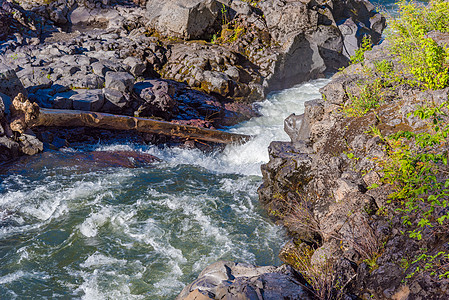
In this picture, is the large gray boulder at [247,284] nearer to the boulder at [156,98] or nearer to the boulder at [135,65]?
the boulder at [156,98]

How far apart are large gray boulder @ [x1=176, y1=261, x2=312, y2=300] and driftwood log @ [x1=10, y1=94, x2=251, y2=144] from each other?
5437mm

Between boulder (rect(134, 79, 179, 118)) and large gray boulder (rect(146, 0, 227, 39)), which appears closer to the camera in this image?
boulder (rect(134, 79, 179, 118))

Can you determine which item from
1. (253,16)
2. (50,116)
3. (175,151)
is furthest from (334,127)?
(253,16)

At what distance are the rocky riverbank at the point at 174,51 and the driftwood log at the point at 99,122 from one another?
578mm

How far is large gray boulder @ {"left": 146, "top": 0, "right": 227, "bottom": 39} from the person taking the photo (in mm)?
13328

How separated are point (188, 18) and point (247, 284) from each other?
11306 mm

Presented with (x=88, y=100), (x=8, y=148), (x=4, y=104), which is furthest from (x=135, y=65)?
(x=8, y=148)

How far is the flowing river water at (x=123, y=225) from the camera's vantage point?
530cm

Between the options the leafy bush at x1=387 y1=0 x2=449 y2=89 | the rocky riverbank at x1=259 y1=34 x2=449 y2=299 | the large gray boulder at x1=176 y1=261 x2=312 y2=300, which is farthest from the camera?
the leafy bush at x1=387 y1=0 x2=449 y2=89

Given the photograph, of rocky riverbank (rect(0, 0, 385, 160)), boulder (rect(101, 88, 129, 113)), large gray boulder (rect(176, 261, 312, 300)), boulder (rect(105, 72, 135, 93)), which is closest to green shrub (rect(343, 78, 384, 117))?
large gray boulder (rect(176, 261, 312, 300))

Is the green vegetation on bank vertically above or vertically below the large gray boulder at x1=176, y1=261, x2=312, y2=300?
above

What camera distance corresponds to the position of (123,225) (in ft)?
21.3

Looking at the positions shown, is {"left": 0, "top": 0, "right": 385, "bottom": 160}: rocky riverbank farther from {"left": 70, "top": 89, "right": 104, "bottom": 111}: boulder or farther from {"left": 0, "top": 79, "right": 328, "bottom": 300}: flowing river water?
{"left": 0, "top": 79, "right": 328, "bottom": 300}: flowing river water

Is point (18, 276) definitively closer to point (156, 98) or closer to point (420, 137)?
point (420, 137)
